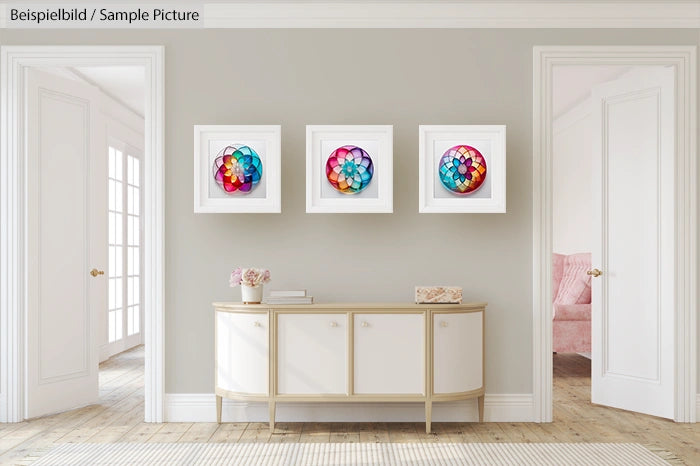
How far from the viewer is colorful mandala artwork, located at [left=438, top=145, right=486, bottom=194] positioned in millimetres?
4242

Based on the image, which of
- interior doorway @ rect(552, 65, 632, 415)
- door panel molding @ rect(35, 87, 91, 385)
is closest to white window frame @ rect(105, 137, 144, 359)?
door panel molding @ rect(35, 87, 91, 385)

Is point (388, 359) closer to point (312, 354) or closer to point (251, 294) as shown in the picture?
point (312, 354)

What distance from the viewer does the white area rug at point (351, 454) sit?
3570 millimetres

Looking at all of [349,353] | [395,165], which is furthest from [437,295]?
[395,165]

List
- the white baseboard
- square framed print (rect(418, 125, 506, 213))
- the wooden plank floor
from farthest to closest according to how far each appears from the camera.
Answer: the white baseboard, square framed print (rect(418, 125, 506, 213)), the wooden plank floor

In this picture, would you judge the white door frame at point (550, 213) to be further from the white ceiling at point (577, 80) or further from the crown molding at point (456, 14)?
the white ceiling at point (577, 80)

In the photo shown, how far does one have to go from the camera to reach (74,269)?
489cm

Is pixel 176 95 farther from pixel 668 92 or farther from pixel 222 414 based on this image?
pixel 668 92

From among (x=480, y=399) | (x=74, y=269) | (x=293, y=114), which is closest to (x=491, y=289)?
(x=480, y=399)

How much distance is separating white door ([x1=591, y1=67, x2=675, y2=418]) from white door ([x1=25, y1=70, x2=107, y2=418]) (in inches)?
141

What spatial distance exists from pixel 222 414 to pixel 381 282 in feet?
4.25

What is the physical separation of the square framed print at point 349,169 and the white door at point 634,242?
1668 millimetres

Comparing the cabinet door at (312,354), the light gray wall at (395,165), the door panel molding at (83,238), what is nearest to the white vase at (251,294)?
the cabinet door at (312,354)

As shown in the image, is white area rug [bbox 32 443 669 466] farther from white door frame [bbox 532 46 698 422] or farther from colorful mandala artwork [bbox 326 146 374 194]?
colorful mandala artwork [bbox 326 146 374 194]
